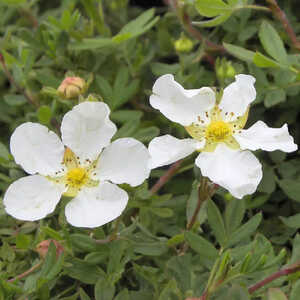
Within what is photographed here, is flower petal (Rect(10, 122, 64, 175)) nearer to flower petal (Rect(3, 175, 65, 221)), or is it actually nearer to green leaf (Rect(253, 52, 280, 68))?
flower petal (Rect(3, 175, 65, 221))

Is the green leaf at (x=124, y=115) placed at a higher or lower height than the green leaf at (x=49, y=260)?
lower

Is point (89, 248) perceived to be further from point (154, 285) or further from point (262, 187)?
point (262, 187)

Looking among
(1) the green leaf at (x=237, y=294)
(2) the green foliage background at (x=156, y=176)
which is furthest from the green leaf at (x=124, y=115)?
(1) the green leaf at (x=237, y=294)

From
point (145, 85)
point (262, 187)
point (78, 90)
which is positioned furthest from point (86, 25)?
point (262, 187)

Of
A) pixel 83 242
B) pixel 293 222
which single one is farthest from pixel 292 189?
pixel 83 242

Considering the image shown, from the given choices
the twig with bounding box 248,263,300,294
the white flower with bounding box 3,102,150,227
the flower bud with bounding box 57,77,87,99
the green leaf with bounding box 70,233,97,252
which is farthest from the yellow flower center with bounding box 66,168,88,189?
the twig with bounding box 248,263,300,294

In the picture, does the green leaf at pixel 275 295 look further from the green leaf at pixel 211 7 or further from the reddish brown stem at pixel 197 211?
the green leaf at pixel 211 7
